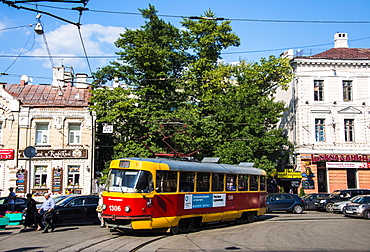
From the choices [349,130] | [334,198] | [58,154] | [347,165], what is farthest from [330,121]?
[58,154]

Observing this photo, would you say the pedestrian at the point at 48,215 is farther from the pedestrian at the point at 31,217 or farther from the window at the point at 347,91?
the window at the point at 347,91

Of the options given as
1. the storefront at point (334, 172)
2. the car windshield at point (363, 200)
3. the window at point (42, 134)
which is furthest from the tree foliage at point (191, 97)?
the car windshield at point (363, 200)

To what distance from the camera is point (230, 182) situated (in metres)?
Answer: 18.5

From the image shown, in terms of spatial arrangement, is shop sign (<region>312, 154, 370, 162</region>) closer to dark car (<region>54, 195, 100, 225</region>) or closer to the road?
the road

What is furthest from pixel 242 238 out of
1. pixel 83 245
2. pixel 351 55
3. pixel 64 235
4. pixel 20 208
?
pixel 351 55

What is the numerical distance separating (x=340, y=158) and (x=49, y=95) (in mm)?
26724

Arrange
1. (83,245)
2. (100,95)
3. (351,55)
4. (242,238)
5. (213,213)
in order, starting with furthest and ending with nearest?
1. (351,55)
2. (100,95)
3. (213,213)
4. (242,238)
5. (83,245)

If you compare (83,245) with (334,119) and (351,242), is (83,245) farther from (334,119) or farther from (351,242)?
(334,119)

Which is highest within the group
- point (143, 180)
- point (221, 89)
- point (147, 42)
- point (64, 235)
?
point (147, 42)

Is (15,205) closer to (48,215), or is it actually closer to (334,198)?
(48,215)

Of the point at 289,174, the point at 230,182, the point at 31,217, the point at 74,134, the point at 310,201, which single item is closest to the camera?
the point at 31,217

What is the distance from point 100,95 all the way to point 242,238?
2093 cm

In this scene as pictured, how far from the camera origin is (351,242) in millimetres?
13242

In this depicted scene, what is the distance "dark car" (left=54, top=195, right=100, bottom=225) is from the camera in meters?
17.1
